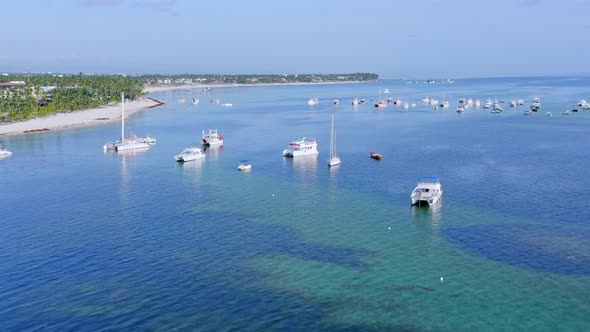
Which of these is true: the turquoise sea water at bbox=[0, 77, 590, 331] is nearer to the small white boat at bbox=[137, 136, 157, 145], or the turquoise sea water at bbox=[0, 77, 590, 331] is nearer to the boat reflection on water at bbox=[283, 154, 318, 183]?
the boat reflection on water at bbox=[283, 154, 318, 183]

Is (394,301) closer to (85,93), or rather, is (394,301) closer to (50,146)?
(50,146)

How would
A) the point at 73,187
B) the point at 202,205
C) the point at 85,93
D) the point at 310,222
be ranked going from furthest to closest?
the point at 85,93 < the point at 73,187 < the point at 202,205 < the point at 310,222

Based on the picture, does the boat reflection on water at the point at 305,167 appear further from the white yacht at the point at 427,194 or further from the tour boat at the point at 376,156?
the white yacht at the point at 427,194

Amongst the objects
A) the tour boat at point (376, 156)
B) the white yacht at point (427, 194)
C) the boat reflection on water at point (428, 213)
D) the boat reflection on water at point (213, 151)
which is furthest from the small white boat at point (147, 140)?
the boat reflection on water at point (428, 213)

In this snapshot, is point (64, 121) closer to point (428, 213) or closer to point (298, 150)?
point (298, 150)

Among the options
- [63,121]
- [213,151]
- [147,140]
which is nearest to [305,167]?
[213,151]

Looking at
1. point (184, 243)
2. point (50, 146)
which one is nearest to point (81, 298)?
point (184, 243)
